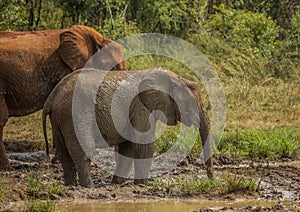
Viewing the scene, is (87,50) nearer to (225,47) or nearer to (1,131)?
(1,131)

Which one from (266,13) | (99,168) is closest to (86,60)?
(99,168)

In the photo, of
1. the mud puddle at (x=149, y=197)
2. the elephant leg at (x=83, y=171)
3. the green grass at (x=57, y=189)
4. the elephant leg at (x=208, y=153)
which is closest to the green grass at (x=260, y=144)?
the mud puddle at (x=149, y=197)

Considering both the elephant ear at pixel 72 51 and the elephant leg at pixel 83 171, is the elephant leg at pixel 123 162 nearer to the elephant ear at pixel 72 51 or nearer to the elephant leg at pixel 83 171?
the elephant leg at pixel 83 171

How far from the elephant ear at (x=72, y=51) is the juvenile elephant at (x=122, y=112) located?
95.1 inches

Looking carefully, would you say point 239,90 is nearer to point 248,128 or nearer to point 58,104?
point 248,128

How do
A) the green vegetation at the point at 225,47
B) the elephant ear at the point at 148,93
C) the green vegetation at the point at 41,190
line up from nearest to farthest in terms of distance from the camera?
the green vegetation at the point at 41,190 < the elephant ear at the point at 148,93 < the green vegetation at the point at 225,47

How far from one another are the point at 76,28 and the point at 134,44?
5.54 m

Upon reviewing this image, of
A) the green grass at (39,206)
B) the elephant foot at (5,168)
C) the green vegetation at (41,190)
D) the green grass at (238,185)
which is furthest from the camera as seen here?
the elephant foot at (5,168)

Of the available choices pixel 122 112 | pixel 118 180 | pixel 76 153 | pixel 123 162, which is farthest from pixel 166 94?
pixel 76 153

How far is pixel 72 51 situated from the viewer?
40.0 feet

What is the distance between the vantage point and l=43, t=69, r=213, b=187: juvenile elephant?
30.9ft

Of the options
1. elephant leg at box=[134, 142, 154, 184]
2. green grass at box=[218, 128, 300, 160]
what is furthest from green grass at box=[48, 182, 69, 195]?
green grass at box=[218, 128, 300, 160]

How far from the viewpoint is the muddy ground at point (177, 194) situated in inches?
337

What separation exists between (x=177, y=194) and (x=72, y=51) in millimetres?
3982
